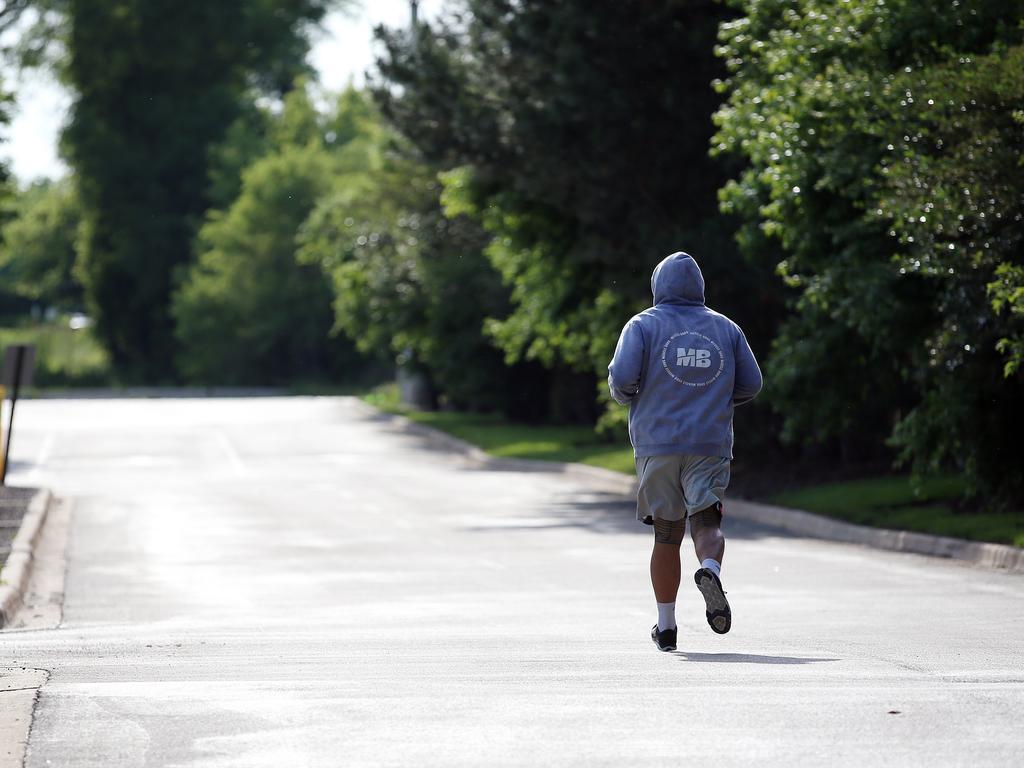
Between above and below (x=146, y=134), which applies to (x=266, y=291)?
below

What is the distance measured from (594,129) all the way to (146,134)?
61.2m

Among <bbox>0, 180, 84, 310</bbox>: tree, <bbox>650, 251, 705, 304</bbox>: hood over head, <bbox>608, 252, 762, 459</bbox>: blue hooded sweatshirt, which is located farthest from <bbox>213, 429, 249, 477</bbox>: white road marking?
<bbox>0, 180, 84, 310</bbox>: tree

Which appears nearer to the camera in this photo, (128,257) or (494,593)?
(494,593)

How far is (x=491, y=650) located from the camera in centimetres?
904

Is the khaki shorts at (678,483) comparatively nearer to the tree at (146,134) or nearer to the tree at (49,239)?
the tree at (146,134)

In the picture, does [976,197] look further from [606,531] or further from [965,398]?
[606,531]

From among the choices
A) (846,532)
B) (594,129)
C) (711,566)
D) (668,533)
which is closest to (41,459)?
(594,129)

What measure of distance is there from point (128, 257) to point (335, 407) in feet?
89.6

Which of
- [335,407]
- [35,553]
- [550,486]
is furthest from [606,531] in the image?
[335,407]

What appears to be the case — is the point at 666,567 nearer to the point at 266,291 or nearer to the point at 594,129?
the point at 594,129

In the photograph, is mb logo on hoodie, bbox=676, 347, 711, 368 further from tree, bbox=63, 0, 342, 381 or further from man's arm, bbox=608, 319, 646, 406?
tree, bbox=63, 0, 342, 381

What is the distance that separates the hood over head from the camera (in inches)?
356

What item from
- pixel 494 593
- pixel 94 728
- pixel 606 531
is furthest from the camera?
pixel 606 531

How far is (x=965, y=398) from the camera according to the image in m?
17.7
